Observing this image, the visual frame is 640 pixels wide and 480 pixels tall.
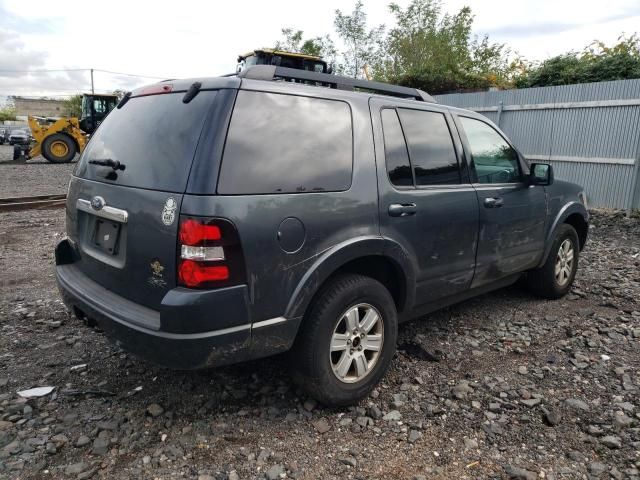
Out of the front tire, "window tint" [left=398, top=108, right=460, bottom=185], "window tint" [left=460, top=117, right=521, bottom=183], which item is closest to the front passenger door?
"window tint" [left=460, top=117, right=521, bottom=183]

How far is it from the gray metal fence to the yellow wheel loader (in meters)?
16.0

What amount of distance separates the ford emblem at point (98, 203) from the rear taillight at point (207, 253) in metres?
0.73

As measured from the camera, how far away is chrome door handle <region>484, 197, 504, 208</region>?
3723 mm

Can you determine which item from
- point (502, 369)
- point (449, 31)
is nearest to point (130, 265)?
point (502, 369)

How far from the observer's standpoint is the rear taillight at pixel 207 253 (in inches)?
88.3

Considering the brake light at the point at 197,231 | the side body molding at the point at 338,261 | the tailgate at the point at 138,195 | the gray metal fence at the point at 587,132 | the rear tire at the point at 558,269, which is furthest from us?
the gray metal fence at the point at 587,132

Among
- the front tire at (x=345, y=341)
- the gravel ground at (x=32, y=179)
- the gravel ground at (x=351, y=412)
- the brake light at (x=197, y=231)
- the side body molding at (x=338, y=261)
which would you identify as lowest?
the gravel ground at (x=351, y=412)

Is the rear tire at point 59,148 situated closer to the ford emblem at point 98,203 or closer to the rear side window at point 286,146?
the ford emblem at point 98,203

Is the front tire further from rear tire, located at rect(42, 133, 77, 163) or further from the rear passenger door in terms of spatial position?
rear tire, located at rect(42, 133, 77, 163)

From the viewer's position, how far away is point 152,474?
2348mm

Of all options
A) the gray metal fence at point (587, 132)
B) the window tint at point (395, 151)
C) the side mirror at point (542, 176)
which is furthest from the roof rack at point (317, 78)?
the gray metal fence at point (587, 132)

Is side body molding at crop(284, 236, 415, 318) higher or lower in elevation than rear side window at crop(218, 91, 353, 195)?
lower

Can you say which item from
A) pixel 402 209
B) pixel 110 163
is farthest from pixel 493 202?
pixel 110 163

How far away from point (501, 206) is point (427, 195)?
0.94m
